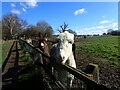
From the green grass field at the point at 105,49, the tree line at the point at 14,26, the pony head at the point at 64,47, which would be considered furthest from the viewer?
the tree line at the point at 14,26

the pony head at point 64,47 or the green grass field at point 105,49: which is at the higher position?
the pony head at point 64,47

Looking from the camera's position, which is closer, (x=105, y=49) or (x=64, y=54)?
(x=64, y=54)

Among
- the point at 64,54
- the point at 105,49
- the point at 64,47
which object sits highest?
the point at 64,47

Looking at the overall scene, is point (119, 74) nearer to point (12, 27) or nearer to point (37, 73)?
point (37, 73)

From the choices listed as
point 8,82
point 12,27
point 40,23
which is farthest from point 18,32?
point 8,82

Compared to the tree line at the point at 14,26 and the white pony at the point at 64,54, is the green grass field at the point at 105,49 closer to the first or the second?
the white pony at the point at 64,54

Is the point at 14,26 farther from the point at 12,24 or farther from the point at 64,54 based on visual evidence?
the point at 64,54

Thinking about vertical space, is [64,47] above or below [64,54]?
above

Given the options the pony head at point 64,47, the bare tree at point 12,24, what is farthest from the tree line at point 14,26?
the pony head at point 64,47

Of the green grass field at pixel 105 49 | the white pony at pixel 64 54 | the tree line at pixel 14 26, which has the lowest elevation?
the green grass field at pixel 105 49

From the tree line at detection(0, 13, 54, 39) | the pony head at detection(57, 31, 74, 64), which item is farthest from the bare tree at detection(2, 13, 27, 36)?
the pony head at detection(57, 31, 74, 64)

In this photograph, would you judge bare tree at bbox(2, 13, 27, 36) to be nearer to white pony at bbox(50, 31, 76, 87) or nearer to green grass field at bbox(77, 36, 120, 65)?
green grass field at bbox(77, 36, 120, 65)

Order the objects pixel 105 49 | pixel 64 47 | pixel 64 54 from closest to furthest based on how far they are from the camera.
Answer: pixel 64 54 → pixel 64 47 → pixel 105 49

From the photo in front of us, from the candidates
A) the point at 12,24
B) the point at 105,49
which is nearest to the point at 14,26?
the point at 12,24
